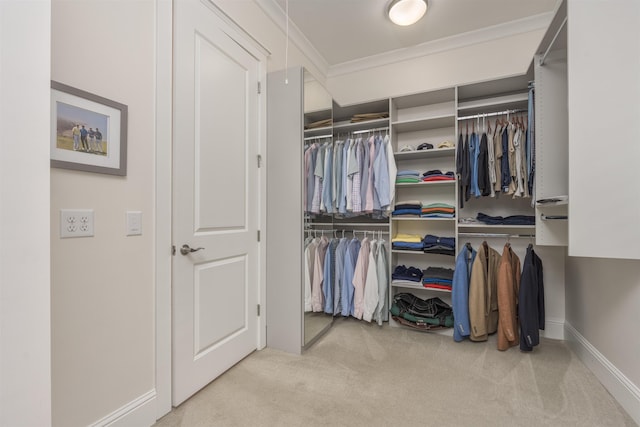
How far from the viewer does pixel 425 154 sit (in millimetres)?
2822

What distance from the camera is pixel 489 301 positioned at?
2387 mm

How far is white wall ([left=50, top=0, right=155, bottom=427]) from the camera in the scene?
1.12 metres

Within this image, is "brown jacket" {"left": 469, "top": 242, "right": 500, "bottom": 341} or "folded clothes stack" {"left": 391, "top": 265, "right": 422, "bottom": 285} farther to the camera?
"folded clothes stack" {"left": 391, "top": 265, "right": 422, "bottom": 285}

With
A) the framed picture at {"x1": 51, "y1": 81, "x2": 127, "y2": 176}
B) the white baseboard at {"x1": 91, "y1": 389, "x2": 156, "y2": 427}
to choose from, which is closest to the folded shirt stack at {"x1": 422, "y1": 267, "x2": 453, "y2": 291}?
the white baseboard at {"x1": 91, "y1": 389, "x2": 156, "y2": 427}

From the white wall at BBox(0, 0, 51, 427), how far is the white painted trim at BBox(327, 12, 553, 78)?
3.04 metres

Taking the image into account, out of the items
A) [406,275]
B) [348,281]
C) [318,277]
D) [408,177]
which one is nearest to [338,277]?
[348,281]

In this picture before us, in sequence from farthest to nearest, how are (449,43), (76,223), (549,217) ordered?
(449,43), (549,217), (76,223)

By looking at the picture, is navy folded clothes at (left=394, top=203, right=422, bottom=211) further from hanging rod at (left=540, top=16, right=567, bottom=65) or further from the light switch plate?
the light switch plate

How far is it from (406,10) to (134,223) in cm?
260

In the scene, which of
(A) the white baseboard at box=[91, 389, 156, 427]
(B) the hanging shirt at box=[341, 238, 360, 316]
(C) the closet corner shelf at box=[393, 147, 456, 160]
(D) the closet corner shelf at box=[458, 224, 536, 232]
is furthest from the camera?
(B) the hanging shirt at box=[341, 238, 360, 316]

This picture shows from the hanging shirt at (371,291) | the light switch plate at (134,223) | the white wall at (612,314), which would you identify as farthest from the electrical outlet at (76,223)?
the white wall at (612,314)

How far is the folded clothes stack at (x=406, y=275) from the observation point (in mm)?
2720

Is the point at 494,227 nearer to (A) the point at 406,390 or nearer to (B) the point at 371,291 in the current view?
(B) the point at 371,291

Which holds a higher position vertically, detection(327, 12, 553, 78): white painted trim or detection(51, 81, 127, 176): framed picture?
detection(327, 12, 553, 78): white painted trim
